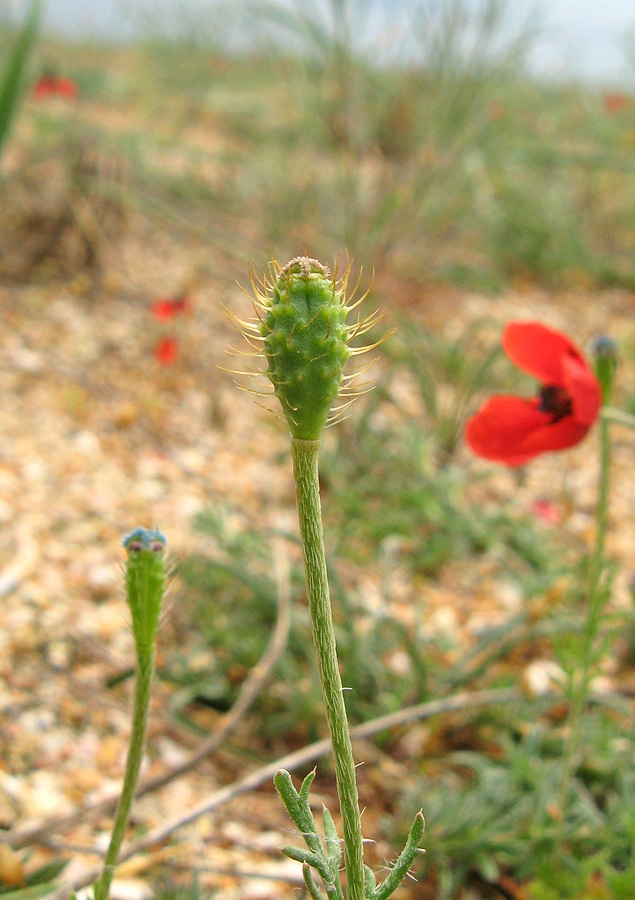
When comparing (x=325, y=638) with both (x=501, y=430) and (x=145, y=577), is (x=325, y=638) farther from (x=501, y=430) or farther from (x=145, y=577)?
(x=501, y=430)

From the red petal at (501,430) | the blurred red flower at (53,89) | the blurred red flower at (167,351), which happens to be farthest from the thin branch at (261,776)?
the blurred red flower at (53,89)

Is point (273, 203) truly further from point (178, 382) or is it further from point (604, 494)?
point (604, 494)

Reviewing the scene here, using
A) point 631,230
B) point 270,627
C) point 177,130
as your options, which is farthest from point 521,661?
point 177,130

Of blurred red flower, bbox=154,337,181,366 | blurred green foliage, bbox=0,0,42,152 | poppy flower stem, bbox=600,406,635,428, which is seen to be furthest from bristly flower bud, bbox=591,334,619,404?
blurred red flower, bbox=154,337,181,366

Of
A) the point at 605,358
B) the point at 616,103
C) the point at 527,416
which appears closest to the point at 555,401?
the point at 527,416

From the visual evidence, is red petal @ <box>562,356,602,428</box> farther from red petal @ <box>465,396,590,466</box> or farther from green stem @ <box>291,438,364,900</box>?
green stem @ <box>291,438,364,900</box>

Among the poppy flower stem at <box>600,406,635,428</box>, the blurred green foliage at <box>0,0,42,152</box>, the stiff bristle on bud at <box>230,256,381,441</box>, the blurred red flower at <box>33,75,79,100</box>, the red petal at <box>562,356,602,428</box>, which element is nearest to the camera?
the stiff bristle on bud at <box>230,256,381,441</box>
